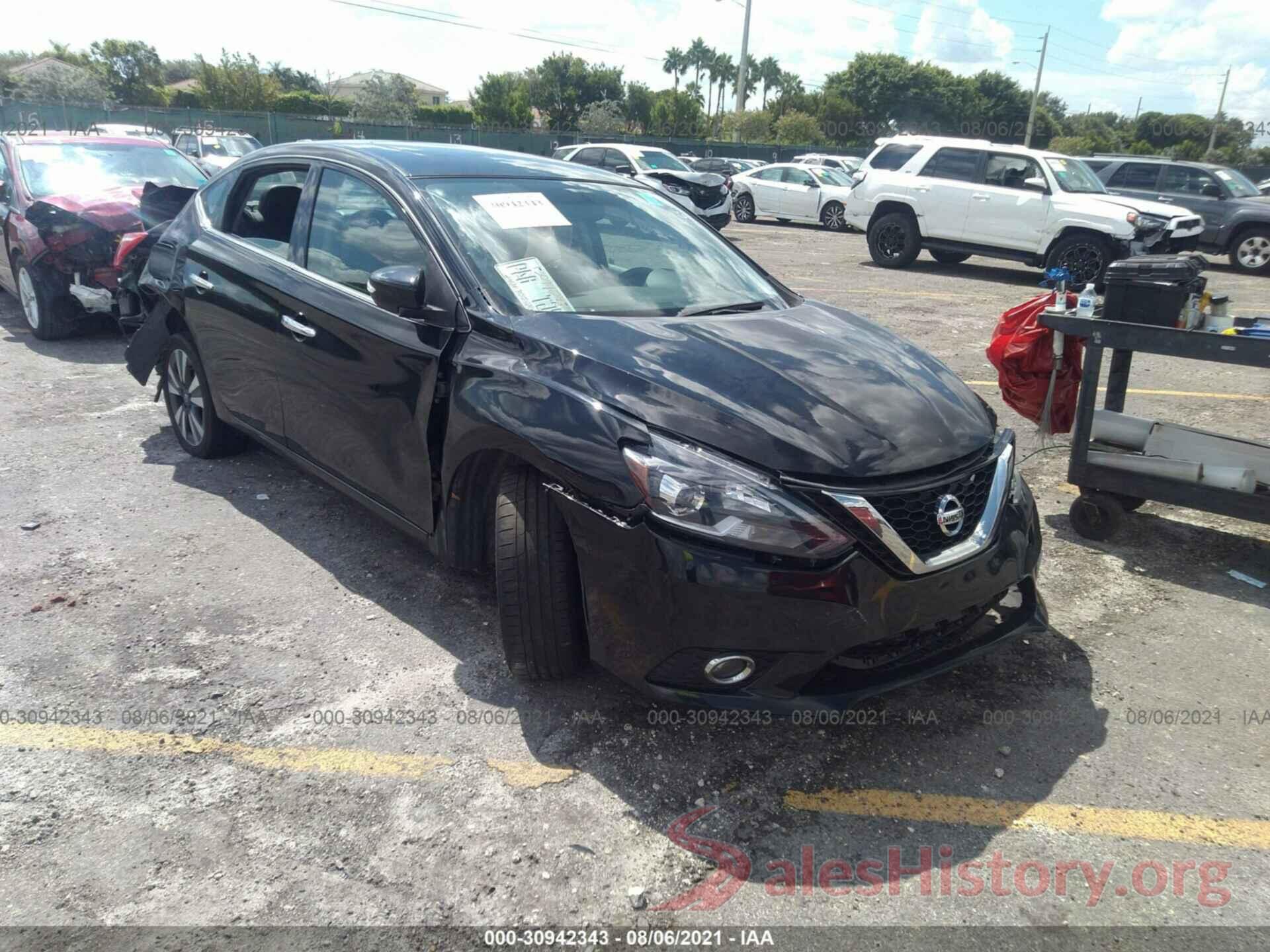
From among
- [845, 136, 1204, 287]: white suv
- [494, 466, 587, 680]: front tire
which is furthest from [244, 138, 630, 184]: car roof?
[845, 136, 1204, 287]: white suv

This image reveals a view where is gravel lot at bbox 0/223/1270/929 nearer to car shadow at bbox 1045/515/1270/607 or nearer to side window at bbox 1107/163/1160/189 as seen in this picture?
car shadow at bbox 1045/515/1270/607

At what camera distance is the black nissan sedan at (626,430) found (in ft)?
8.73

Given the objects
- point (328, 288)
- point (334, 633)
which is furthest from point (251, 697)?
point (328, 288)

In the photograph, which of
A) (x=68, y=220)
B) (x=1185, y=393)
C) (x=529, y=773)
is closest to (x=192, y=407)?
(x=529, y=773)

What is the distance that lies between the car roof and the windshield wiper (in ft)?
3.25

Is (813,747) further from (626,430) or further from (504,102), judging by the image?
(504,102)

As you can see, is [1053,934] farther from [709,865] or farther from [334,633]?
[334,633]

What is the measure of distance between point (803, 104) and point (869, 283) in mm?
70137

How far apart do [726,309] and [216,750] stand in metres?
2.37

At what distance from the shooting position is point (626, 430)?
279 centimetres

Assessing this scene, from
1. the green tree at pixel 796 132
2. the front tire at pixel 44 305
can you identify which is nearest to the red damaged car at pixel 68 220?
the front tire at pixel 44 305

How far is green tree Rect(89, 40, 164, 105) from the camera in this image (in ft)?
238

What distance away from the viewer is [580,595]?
3039 mm

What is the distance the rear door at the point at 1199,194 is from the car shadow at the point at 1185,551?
1304 cm
